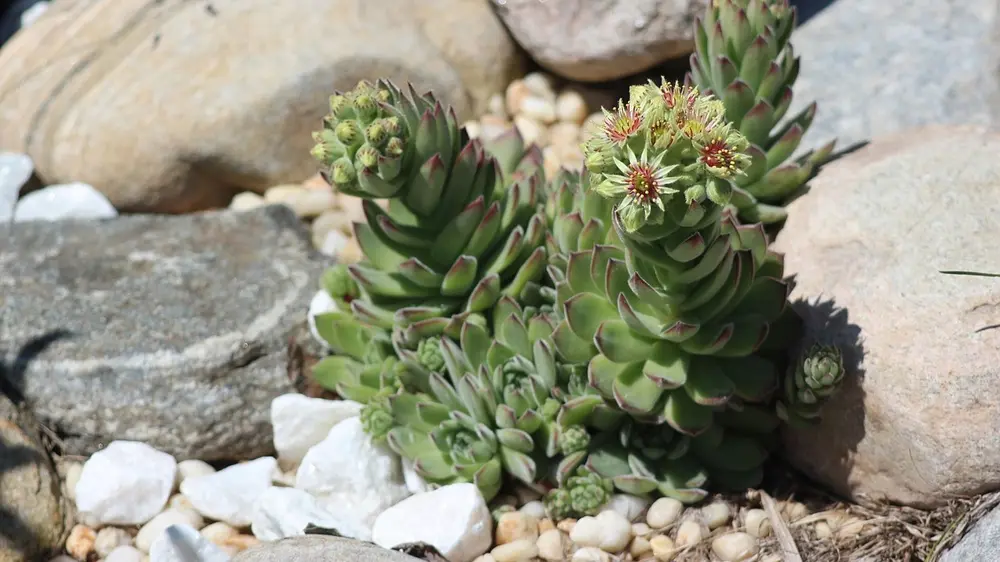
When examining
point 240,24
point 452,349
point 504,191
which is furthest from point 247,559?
point 240,24

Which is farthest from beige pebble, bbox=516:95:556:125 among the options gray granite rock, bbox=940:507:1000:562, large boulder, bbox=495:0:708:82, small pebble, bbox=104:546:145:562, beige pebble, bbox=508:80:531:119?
gray granite rock, bbox=940:507:1000:562

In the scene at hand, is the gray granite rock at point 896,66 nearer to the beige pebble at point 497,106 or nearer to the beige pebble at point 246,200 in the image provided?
the beige pebble at point 497,106

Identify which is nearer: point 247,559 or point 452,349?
point 247,559

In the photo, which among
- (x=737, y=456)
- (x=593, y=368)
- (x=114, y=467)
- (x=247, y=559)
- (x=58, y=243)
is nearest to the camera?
(x=247, y=559)

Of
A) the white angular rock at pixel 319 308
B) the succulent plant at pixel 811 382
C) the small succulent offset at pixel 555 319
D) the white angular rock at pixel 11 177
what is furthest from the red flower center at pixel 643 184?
the white angular rock at pixel 11 177

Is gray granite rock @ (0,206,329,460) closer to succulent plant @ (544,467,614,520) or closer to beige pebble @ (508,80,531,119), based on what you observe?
succulent plant @ (544,467,614,520)

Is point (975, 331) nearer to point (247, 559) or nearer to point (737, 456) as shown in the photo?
point (737, 456)

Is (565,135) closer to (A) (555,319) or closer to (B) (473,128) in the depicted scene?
(B) (473,128)
